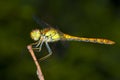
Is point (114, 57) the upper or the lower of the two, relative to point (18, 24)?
lower

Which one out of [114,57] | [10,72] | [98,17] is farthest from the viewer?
[98,17]

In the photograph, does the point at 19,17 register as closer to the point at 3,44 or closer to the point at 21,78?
the point at 3,44

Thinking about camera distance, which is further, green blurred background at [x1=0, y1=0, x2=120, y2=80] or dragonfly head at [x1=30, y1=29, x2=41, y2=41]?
green blurred background at [x1=0, y1=0, x2=120, y2=80]

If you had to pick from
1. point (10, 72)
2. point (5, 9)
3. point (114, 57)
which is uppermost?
point (5, 9)

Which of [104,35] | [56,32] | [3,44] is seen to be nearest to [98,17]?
[104,35]

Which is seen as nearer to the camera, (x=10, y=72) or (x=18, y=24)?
(x=10, y=72)

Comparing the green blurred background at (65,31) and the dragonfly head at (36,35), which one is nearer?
the dragonfly head at (36,35)

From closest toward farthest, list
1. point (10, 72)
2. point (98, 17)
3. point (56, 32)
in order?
1. point (56, 32)
2. point (10, 72)
3. point (98, 17)

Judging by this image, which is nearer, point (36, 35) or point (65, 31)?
point (36, 35)
